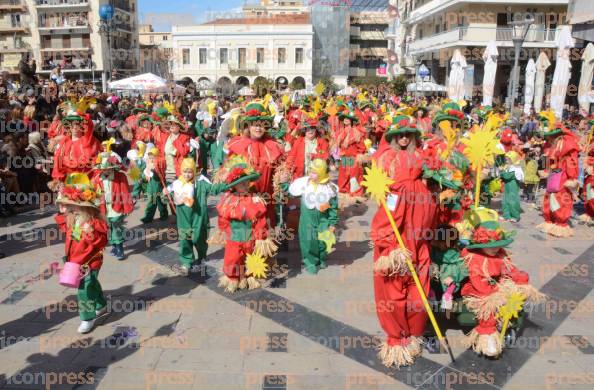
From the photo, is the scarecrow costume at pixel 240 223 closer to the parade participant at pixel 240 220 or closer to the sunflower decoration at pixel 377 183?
the parade participant at pixel 240 220

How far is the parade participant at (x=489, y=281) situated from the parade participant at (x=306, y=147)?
4.36 meters

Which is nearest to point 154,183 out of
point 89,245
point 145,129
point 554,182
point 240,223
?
point 145,129

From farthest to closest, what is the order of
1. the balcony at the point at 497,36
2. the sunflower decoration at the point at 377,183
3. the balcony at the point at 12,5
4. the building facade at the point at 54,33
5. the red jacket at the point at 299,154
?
the building facade at the point at 54,33 → the balcony at the point at 12,5 → the balcony at the point at 497,36 → the red jacket at the point at 299,154 → the sunflower decoration at the point at 377,183

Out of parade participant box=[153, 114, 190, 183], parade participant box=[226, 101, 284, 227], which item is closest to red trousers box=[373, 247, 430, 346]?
parade participant box=[226, 101, 284, 227]

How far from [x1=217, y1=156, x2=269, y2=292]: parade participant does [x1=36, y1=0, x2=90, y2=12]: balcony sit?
1979 inches

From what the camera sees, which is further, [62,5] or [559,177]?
[62,5]

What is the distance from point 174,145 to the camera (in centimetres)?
859

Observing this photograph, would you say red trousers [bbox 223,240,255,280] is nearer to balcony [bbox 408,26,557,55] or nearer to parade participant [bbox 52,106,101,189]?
parade participant [bbox 52,106,101,189]

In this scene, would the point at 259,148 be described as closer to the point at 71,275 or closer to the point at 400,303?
the point at 71,275

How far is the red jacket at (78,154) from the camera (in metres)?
7.20

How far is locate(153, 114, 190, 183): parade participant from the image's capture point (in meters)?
8.58

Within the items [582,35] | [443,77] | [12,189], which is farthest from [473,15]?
[12,189]

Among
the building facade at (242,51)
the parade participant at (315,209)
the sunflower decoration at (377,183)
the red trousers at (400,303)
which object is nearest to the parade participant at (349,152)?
the parade participant at (315,209)

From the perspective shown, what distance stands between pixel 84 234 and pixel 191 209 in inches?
65.2
